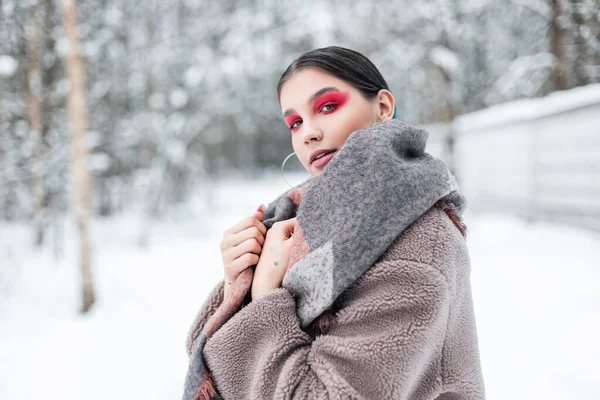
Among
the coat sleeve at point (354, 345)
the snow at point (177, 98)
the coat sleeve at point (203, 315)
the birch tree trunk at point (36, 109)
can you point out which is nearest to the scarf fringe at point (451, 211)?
the coat sleeve at point (354, 345)

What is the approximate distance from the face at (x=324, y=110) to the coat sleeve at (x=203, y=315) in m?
0.47

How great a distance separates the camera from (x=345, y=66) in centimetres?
103

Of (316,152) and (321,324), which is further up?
(316,152)

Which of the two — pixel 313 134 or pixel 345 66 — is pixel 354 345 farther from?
pixel 345 66

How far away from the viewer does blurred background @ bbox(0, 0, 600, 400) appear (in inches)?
128

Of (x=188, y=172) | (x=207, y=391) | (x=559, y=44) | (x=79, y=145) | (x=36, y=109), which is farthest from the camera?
(x=188, y=172)

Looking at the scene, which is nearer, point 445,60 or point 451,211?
point 451,211

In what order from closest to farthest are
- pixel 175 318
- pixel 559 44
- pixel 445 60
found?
1. pixel 175 318
2. pixel 445 60
3. pixel 559 44

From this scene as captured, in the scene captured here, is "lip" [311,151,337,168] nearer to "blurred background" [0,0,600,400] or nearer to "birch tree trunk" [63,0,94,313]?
"blurred background" [0,0,600,400]

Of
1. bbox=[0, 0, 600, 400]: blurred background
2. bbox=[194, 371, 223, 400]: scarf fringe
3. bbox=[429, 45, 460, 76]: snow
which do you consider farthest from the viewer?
bbox=[429, 45, 460, 76]: snow

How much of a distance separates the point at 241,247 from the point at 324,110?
0.43 meters

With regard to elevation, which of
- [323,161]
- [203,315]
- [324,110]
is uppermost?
[324,110]

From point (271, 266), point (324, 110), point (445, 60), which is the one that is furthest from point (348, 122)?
point (445, 60)

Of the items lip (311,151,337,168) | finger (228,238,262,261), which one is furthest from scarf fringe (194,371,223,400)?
lip (311,151,337,168)
